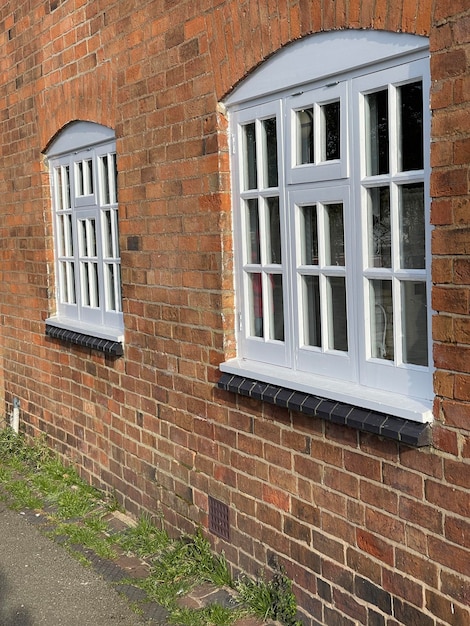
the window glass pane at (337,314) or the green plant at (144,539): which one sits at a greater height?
the window glass pane at (337,314)

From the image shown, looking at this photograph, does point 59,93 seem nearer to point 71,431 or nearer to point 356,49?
point 71,431

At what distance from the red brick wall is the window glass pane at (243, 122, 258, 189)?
0.13 m

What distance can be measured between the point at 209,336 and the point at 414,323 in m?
1.52

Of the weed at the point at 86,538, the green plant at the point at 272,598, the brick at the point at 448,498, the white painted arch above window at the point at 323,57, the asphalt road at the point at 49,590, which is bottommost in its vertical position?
the asphalt road at the point at 49,590

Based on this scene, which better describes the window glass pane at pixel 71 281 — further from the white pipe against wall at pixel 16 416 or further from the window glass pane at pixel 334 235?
the window glass pane at pixel 334 235

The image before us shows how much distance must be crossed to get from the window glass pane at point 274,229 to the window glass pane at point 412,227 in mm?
909

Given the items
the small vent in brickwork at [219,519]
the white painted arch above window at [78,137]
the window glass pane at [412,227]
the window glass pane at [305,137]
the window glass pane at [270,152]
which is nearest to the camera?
the window glass pane at [412,227]

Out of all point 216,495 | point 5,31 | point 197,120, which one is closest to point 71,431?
point 216,495

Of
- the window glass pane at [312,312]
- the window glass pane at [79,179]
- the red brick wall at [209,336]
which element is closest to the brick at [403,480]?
the red brick wall at [209,336]

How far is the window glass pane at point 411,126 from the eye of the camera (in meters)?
3.14

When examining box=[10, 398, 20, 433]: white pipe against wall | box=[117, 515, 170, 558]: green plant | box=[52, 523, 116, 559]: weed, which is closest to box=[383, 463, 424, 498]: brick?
box=[117, 515, 170, 558]: green plant

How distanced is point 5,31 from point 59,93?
1485 millimetres

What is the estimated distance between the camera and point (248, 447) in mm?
4188

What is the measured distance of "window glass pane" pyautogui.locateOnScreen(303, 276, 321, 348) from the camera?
12.5ft
